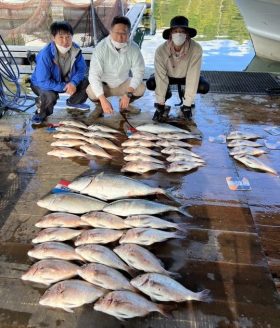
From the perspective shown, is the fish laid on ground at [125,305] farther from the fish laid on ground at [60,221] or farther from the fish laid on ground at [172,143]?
the fish laid on ground at [172,143]

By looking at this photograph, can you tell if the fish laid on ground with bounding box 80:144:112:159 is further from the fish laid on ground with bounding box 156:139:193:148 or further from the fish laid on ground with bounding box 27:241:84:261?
the fish laid on ground with bounding box 27:241:84:261

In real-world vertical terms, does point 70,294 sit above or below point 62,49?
below

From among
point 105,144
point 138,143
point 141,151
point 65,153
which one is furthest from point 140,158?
point 65,153

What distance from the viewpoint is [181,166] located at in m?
3.48

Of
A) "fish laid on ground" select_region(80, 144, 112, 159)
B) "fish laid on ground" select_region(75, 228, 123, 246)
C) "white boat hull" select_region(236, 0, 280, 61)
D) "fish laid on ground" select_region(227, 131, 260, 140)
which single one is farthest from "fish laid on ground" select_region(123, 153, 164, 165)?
"white boat hull" select_region(236, 0, 280, 61)

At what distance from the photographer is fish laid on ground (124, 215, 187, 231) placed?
2605 millimetres

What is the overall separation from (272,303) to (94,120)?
3.35m

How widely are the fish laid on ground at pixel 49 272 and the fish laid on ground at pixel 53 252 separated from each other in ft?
0.22

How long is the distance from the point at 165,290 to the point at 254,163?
198 cm

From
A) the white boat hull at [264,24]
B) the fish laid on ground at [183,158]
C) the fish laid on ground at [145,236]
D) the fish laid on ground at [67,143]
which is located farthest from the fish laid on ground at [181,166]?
the white boat hull at [264,24]

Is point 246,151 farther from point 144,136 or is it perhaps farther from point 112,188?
point 112,188

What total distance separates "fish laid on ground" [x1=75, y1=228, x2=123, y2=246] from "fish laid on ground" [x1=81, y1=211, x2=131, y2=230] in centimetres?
6

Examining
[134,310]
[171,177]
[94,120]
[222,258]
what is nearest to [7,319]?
[134,310]

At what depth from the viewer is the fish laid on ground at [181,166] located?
136 inches
